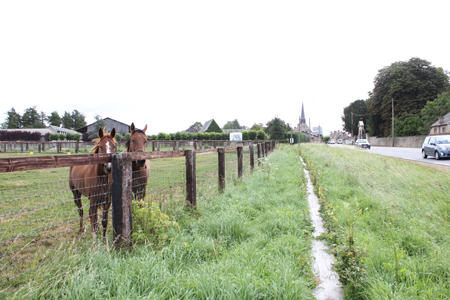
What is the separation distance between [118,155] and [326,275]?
9.29 feet

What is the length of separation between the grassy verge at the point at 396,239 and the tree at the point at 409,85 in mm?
52356

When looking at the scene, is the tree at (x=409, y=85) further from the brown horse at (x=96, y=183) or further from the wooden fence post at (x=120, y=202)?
the wooden fence post at (x=120, y=202)

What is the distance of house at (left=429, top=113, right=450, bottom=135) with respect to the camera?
119 ft

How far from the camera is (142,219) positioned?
9.66ft

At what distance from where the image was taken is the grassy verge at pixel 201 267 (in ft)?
6.48

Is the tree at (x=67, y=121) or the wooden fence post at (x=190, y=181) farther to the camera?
the tree at (x=67, y=121)

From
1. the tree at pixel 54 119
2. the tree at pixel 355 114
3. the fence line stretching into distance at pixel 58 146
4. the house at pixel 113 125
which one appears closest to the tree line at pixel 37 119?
the tree at pixel 54 119

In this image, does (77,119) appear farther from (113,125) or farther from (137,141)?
(137,141)

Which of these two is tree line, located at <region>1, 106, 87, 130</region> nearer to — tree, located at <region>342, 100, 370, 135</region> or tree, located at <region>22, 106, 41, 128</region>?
tree, located at <region>22, 106, 41, 128</region>

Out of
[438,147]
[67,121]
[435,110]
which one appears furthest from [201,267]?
[67,121]

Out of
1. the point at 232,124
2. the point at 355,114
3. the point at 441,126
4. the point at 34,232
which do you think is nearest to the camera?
the point at 34,232

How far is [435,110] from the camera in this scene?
4097cm

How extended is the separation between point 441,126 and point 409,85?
1284 centimetres

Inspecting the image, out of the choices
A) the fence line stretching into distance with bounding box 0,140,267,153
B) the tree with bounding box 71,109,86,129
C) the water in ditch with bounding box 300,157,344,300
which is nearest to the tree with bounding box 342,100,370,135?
the fence line stretching into distance with bounding box 0,140,267,153
